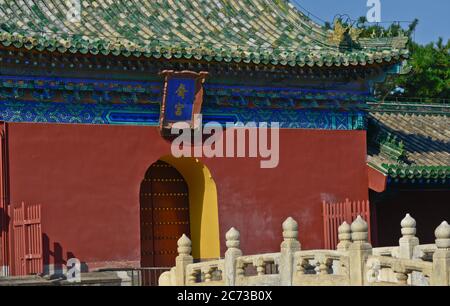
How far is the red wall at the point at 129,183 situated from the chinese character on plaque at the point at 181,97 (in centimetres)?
40

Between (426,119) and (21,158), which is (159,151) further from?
(426,119)

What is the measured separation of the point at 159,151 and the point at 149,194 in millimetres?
1384

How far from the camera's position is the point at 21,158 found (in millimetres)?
22094

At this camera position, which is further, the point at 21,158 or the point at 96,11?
the point at 96,11

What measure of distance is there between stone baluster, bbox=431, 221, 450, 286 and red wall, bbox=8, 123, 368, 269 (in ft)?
25.5

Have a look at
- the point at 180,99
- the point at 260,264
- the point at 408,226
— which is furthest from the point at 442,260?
the point at 180,99

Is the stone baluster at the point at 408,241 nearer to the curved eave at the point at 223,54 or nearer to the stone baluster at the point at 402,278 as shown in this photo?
the stone baluster at the point at 402,278

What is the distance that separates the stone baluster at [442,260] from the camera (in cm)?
1595

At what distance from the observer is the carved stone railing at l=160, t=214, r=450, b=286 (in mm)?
16484

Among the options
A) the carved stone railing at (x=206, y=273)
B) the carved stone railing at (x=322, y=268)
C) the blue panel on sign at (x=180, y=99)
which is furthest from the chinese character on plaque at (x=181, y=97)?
the carved stone railing at (x=322, y=268)

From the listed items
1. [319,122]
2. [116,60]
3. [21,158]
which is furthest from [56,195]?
[319,122]

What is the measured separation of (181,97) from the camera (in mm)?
23047

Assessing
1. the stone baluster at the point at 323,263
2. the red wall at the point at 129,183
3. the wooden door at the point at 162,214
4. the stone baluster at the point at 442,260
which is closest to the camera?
the stone baluster at the point at 442,260

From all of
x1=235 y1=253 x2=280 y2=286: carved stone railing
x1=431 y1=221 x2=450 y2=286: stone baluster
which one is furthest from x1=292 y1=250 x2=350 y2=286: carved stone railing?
x1=431 y1=221 x2=450 y2=286: stone baluster
